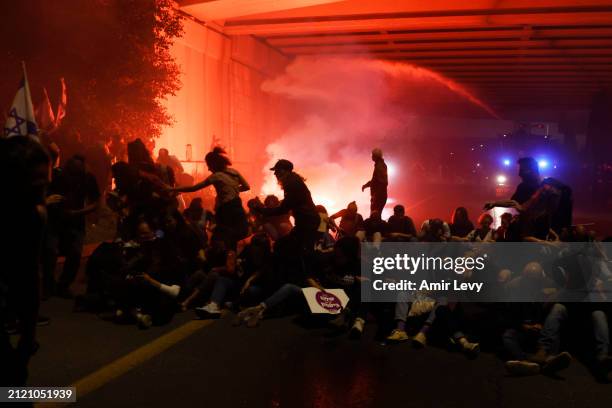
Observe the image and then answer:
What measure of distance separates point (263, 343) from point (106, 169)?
732 centimetres

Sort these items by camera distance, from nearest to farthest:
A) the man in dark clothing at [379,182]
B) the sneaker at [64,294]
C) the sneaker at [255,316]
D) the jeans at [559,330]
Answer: the jeans at [559,330] → the sneaker at [255,316] → the sneaker at [64,294] → the man in dark clothing at [379,182]

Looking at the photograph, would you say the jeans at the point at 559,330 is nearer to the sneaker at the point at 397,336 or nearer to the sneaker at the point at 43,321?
the sneaker at the point at 397,336

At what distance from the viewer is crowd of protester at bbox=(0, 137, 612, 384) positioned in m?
6.04

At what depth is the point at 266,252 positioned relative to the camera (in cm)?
745

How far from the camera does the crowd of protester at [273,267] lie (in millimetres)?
6039

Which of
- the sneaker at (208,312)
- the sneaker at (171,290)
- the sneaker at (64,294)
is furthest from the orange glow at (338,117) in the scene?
the sneaker at (171,290)

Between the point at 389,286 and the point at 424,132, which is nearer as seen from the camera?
the point at 389,286

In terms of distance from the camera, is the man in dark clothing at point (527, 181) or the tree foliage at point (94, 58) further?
the tree foliage at point (94, 58)

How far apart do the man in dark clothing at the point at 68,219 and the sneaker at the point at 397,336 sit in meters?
3.62

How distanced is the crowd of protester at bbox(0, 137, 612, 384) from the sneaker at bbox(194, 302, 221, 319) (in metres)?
0.02

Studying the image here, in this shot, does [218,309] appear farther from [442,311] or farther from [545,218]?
[545,218]

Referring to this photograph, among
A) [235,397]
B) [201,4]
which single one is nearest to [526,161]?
[235,397]

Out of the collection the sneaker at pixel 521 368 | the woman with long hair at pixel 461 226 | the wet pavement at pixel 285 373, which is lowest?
the wet pavement at pixel 285 373

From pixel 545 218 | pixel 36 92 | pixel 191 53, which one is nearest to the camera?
pixel 545 218
